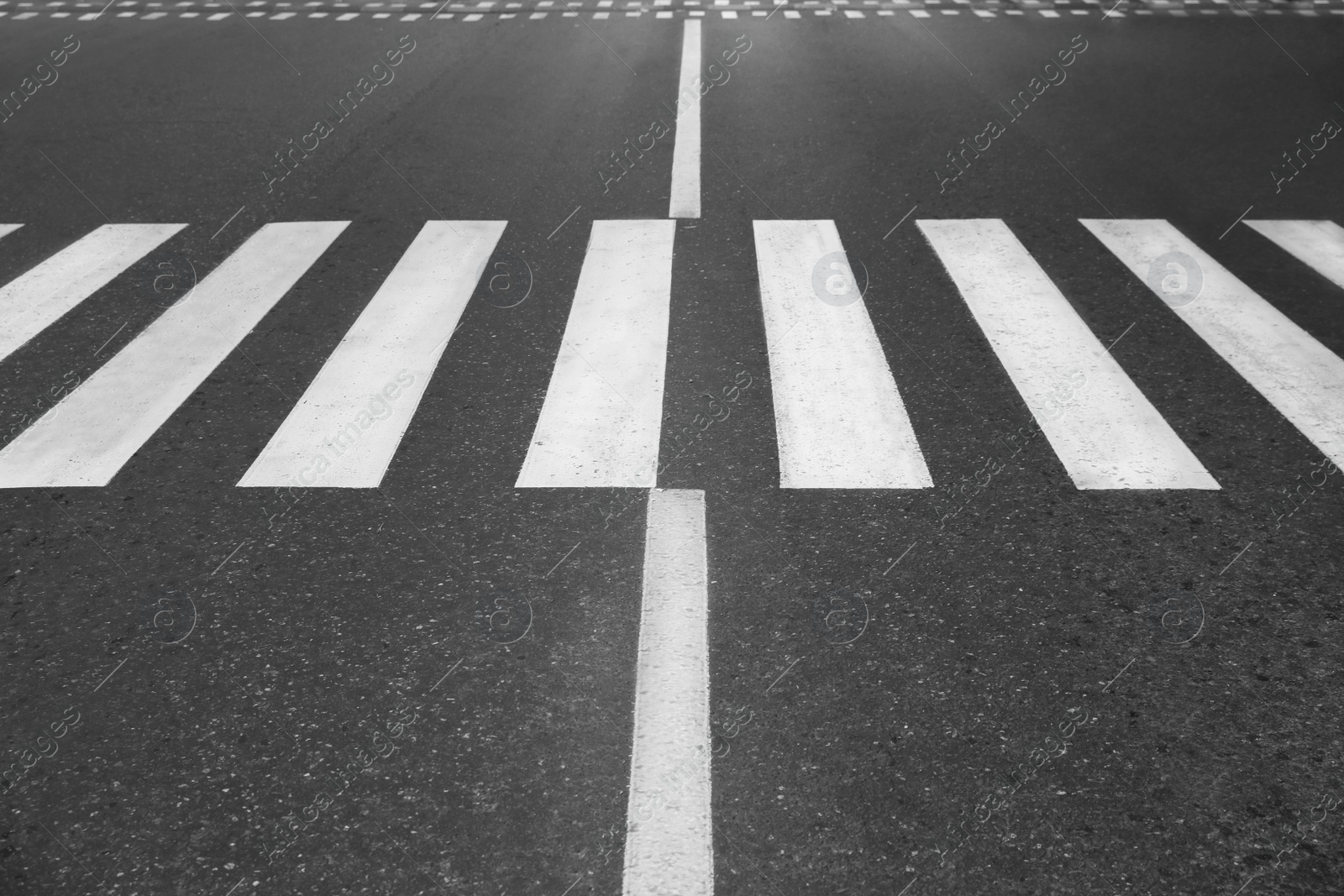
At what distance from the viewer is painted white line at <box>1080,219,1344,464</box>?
481cm

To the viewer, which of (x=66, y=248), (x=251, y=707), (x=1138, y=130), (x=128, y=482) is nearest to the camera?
(x=251, y=707)

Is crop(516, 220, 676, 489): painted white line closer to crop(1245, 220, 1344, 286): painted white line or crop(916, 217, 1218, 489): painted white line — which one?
crop(916, 217, 1218, 489): painted white line

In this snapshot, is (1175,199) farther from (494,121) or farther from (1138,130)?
(494,121)

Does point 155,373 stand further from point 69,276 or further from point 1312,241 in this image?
point 1312,241

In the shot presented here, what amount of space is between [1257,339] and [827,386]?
85.0 inches

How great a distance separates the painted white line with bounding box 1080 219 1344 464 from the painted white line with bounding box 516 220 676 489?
261 cm

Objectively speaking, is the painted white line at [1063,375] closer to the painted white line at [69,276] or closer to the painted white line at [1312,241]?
the painted white line at [1312,241]

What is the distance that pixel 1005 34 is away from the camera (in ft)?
43.5

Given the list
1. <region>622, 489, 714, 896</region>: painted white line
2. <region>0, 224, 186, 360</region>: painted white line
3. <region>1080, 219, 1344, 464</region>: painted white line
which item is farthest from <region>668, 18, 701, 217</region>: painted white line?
<region>622, 489, 714, 896</region>: painted white line

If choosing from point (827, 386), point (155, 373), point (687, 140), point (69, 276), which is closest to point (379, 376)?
point (155, 373)

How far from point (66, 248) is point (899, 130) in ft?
19.9

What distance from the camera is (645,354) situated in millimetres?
5422

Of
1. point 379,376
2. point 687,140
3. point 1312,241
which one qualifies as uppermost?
point 379,376

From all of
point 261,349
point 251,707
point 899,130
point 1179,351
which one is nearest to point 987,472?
point 1179,351
